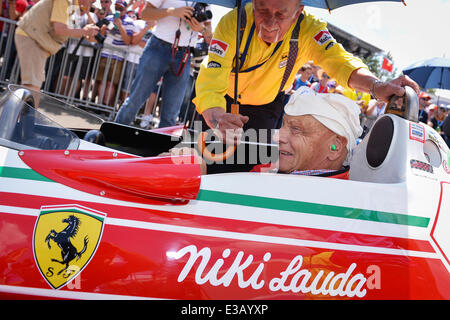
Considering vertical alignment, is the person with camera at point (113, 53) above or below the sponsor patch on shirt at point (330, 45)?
below

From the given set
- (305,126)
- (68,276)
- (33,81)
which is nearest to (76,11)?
(33,81)

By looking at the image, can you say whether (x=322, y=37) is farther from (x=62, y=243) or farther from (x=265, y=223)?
(x=62, y=243)

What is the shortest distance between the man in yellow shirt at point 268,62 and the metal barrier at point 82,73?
374 centimetres

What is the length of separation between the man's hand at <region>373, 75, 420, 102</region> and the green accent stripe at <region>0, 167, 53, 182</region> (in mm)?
1725

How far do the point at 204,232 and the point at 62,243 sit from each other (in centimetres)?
49

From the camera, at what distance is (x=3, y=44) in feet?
20.7

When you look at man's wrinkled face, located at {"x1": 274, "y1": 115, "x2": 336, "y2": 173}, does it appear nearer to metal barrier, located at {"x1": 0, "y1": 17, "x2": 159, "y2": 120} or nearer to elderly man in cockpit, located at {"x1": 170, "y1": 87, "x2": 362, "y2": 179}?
elderly man in cockpit, located at {"x1": 170, "y1": 87, "x2": 362, "y2": 179}

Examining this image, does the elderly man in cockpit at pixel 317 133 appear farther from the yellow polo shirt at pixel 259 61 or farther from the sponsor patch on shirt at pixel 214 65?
the sponsor patch on shirt at pixel 214 65

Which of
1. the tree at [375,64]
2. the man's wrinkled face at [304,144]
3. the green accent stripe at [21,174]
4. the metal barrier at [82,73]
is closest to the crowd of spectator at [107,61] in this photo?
the metal barrier at [82,73]

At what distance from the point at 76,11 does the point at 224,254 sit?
4177mm

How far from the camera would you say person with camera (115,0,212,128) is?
387cm

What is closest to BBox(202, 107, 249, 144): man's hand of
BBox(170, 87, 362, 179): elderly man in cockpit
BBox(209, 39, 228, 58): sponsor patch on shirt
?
BBox(170, 87, 362, 179): elderly man in cockpit

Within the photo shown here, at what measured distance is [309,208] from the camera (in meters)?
1.56

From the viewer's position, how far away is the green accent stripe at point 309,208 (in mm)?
1526
